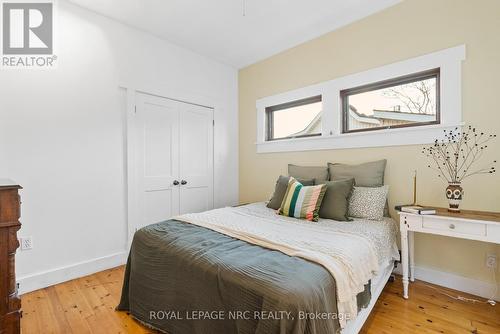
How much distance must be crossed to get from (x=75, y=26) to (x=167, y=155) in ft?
5.16

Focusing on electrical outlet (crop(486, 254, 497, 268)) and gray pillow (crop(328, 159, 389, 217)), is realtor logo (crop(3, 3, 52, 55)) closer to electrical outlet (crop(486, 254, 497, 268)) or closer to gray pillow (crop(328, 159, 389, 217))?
gray pillow (crop(328, 159, 389, 217))

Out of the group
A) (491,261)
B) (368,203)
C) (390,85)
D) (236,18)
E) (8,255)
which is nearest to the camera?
(8,255)

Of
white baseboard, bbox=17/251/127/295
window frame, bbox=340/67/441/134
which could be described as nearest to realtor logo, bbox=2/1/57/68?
white baseboard, bbox=17/251/127/295

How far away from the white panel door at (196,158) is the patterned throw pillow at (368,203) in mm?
2063

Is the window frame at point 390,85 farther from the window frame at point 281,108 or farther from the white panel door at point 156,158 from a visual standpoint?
the white panel door at point 156,158

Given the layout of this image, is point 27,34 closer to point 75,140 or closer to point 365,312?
point 75,140

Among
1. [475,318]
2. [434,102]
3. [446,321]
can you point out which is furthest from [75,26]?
[475,318]

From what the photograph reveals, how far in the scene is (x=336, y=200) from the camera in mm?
2178

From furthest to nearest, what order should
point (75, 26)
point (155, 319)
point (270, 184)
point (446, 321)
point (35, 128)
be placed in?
point (270, 184) < point (75, 26) < point (35, 128) < point (446, 321) < point (155, 319)

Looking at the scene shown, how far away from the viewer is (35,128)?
7.22 ft

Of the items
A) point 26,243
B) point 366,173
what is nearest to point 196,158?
point 26,243

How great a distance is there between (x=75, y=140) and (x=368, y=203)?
2.85 meters

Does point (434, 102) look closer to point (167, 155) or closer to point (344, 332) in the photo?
point (344, 332)

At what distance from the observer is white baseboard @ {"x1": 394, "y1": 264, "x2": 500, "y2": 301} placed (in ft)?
6.42
